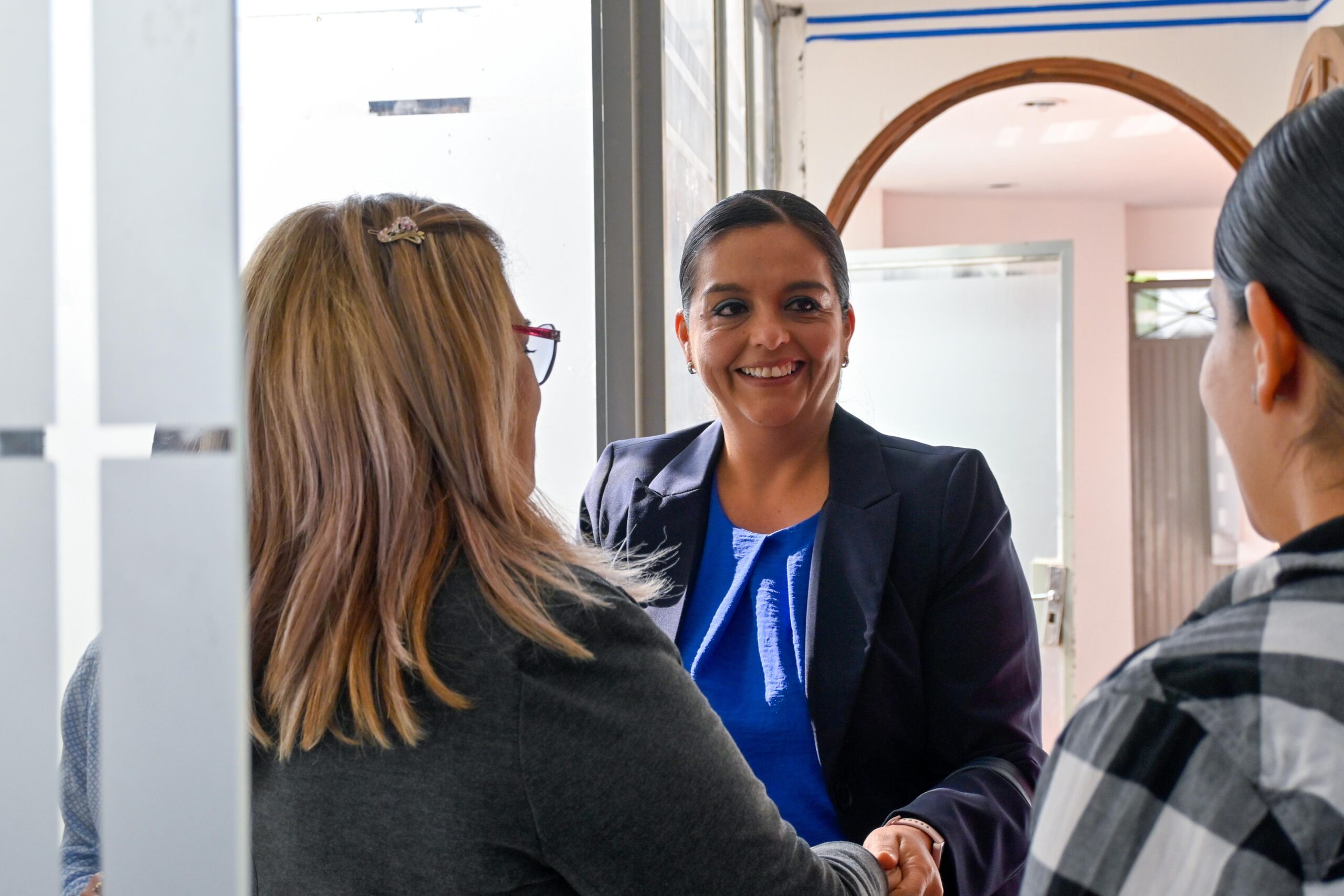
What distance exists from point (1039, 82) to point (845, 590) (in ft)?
10.3

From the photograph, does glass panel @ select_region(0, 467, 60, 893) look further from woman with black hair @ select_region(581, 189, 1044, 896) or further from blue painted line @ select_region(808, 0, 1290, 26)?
blue painted line @ select_region(808, 0, 1290, 26)

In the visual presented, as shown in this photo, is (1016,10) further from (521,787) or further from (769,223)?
(521,787)

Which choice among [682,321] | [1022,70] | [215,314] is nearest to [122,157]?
[215,314]

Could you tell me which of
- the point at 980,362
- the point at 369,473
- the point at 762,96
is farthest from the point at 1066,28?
the point at 369,473

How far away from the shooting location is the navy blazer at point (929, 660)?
1204 mm

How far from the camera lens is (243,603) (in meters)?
0.39

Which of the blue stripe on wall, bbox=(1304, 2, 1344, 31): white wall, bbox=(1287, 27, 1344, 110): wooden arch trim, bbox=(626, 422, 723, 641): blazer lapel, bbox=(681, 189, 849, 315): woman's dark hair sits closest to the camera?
bbox=(626, 422, 723, 641): blazer lapel

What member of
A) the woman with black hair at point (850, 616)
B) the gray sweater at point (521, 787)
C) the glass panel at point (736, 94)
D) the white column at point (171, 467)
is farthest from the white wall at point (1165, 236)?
the white column at point (171, 467)

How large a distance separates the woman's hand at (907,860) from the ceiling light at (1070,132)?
535 centimetres

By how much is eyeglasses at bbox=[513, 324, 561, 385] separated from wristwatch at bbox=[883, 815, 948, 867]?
1.88ft

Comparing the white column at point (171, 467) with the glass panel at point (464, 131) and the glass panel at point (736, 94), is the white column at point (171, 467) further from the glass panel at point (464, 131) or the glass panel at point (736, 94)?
the glass panel at point (736, 94)

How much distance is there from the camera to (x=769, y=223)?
147cm

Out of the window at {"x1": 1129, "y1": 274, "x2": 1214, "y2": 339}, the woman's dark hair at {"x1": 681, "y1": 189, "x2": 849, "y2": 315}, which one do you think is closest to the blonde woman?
the woman's dark hair at {"x1": 681, "y1": 189, "x2": 849, "y2": 315}

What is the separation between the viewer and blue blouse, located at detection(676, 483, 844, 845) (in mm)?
1229
